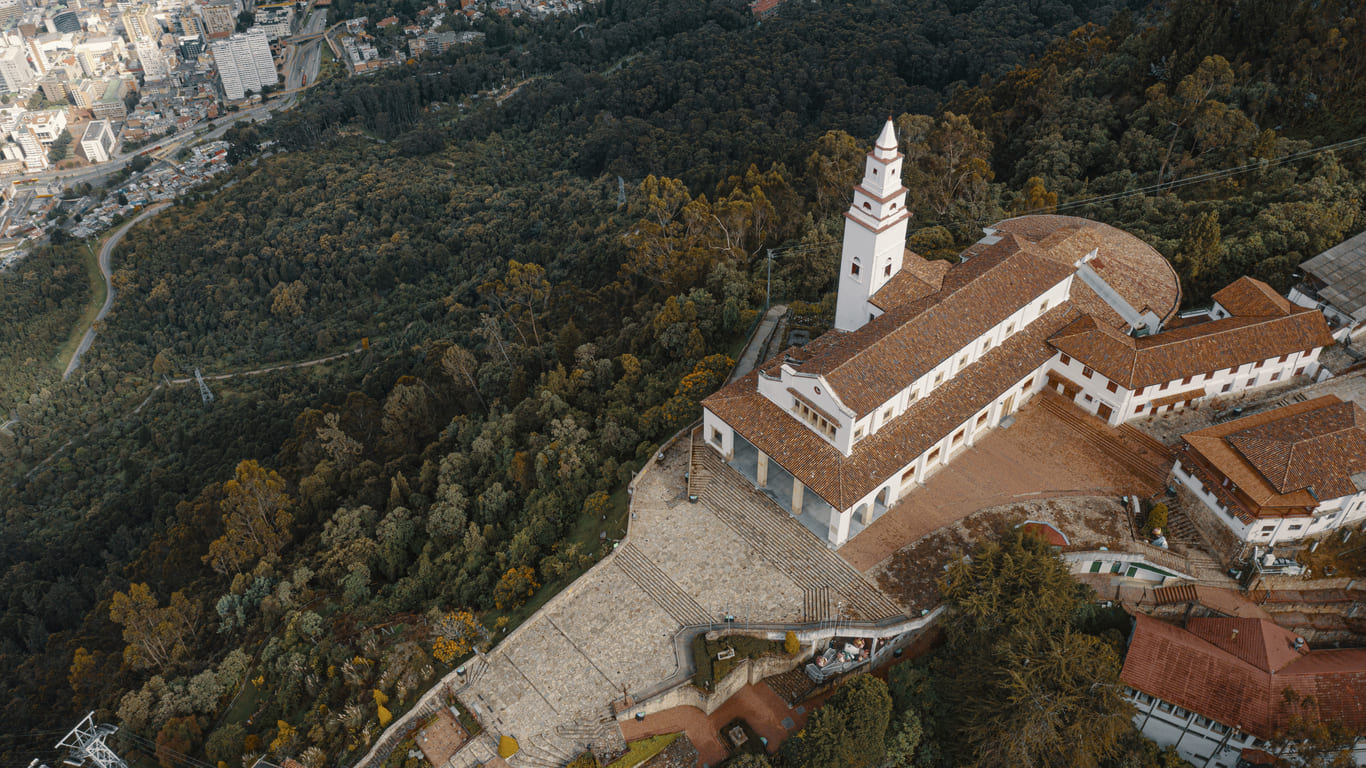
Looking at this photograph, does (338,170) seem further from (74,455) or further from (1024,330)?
(1024,330)

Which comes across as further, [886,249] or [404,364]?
[404,364]

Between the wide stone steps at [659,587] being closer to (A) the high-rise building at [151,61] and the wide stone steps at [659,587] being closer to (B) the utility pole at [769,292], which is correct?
(B) the utility pole at [769,292]

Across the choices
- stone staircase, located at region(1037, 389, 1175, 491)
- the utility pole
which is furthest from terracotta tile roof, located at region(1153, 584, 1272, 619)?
the utility pole

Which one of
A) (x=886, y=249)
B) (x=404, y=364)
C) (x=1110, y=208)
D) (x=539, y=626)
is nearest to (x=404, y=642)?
(x=539, y=626)

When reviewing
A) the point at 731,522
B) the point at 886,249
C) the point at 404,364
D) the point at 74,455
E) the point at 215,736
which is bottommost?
the point at 74,455

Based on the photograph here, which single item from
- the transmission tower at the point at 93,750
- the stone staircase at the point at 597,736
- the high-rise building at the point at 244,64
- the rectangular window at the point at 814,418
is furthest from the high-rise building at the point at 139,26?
the stone staircase at the point at 597,736

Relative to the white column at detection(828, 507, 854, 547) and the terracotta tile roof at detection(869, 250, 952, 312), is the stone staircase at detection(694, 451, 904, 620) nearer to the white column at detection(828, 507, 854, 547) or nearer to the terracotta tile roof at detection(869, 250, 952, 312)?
the white column at detection(828, 507, 854, 547)

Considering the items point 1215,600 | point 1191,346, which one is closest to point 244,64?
point 1191,346
